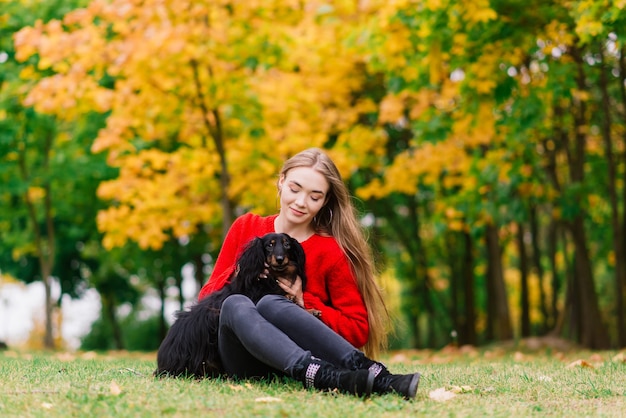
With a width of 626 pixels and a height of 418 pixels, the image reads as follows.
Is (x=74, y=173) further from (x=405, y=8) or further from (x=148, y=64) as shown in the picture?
(x=405, y=8)

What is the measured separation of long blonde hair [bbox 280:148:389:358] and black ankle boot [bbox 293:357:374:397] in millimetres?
855

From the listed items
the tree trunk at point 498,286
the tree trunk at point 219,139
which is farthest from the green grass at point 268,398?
the tree trunk at point 498,286

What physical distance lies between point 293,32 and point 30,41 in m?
3.82

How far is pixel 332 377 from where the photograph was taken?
157 inches

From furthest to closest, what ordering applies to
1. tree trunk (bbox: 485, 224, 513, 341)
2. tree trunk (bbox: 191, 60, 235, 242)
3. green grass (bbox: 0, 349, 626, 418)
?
tree trunk (bbox: 485, 224, 513, 341) → tree trunk (bbox: 191, 60, 235, 242) → green grass (bbox: 0, 349, 626, 418)

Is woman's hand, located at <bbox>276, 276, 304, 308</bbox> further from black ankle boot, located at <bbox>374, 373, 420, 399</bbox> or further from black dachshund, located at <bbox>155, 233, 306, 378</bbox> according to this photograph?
black ankle boot, located at <bbox>374, 373, 420, 399</bbox>

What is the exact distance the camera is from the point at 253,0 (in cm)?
1145

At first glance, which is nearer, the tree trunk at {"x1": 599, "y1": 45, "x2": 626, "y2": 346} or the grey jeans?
the grey jeans

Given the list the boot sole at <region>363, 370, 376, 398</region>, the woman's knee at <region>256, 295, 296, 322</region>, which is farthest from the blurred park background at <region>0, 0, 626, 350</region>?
the boot sole at <region>363, 370, 376, 398</region>

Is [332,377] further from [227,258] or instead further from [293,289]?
[227,258]

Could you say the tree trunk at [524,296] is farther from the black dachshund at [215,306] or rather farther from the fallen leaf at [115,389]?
the fallen leaf at [115,389]

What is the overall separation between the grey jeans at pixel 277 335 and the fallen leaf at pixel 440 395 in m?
0.43

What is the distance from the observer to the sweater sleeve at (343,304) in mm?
4641

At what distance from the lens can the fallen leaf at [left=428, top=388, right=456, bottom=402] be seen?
13.5ft
